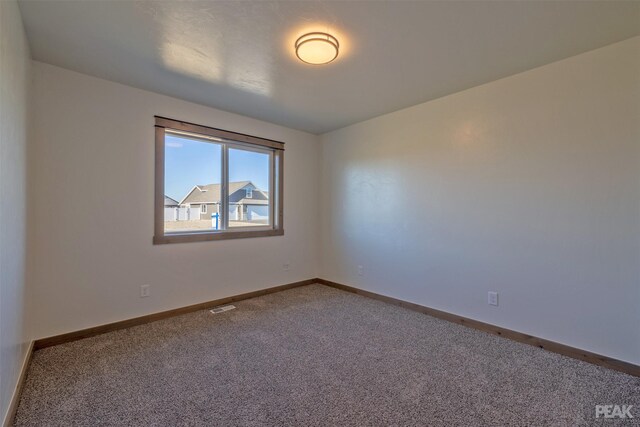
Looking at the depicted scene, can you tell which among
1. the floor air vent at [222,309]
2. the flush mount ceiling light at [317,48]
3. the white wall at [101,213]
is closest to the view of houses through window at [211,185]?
the white wall at [101,213]

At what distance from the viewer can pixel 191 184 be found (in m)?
3.40

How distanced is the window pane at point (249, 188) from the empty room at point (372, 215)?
0.11m

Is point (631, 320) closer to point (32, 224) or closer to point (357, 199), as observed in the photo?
point (357, 199)

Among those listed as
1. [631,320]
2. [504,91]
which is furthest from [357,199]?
[631,320]

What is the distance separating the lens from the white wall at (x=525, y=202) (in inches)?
83.4

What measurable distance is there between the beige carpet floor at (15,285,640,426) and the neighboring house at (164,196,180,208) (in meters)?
1.23

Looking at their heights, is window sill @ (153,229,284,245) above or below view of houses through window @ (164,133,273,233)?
below

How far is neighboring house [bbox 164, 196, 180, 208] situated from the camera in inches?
125

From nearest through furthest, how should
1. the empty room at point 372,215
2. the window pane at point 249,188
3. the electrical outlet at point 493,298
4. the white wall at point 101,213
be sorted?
the empty room at point 372,215 → the white wall at point 101,213 → the electrical outlet at point 493,298 → the window pane at point 249,188

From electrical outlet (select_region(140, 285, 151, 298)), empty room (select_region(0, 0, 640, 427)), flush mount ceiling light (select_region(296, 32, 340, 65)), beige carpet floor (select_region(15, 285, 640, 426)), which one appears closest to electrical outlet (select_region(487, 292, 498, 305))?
empty room (select_region(0, 0, 640, 427))

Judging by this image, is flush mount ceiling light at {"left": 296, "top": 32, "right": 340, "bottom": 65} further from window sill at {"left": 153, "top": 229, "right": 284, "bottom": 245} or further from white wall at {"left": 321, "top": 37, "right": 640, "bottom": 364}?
window sill at {"left": 153, "top": 229, "right": 284, "bottom": 245}

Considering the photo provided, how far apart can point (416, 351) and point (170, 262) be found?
2588 millimetres

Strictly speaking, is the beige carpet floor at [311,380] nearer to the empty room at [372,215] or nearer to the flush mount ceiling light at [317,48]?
the empty room at [372,215]

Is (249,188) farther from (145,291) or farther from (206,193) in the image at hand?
(145,291)
